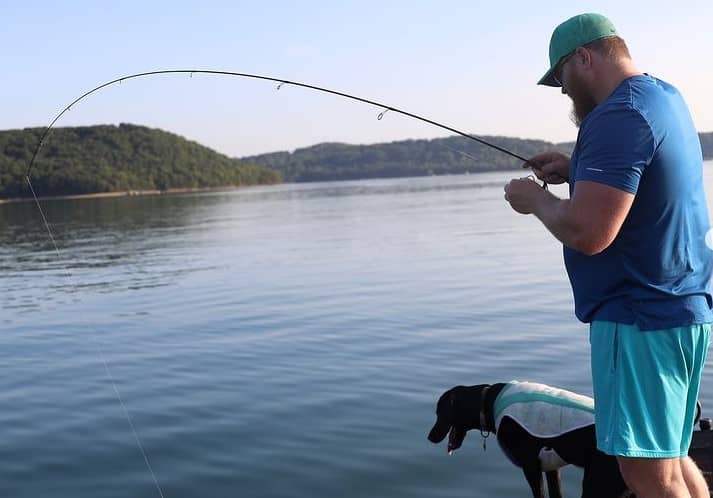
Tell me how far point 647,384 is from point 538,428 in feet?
4.52

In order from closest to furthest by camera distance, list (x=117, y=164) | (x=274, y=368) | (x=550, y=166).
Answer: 1. (x=550, y=166)
2. (x=274, y=368)
3. (x=117, y=164)

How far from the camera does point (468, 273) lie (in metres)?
16.8

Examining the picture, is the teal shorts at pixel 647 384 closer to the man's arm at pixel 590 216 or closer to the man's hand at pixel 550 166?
the man's arm at pixel 590 216

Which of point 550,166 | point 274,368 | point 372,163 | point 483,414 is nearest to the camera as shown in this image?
point 550,166

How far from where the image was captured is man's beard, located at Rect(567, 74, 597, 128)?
318cm

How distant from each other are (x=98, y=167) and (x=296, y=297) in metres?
110

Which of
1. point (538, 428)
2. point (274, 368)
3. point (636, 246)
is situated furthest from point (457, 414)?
point (274, 368)

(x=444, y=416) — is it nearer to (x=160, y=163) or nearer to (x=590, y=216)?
(x=590, y=216)

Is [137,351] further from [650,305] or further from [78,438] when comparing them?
[650,305]

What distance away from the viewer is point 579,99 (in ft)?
10.6

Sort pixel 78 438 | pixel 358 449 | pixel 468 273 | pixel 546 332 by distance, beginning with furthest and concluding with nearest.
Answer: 1. pixel 468 273
2. pixel 546 332
3. pixel 78 438
4. pixel 358 449

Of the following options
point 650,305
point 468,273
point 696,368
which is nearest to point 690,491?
point 696,368

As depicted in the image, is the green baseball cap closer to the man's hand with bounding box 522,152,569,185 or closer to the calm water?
the man's hand with bounding box 522,152,569,185

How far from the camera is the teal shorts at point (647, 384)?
303 centimetres
